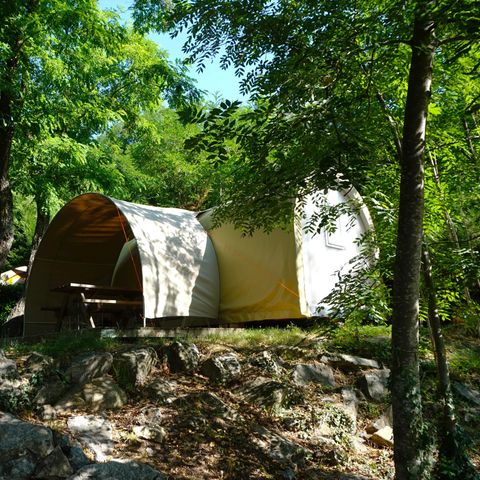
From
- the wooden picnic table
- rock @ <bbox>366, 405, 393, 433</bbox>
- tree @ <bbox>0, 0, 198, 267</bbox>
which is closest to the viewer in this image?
Answer: rock @ <bbox>366, 405, 393, 433</bbox>

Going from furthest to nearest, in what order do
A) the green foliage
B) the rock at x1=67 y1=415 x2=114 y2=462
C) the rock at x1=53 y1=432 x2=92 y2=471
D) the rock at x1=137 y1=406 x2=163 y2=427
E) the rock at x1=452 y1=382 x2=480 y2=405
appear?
the green foliage
the rock at x1=452 y1=382 x2=480 y2=405
the rock at x1=137 y1=406 x2=163 y2=427
the rock at x1=67 y1=415 x2=114 y2=462
the rock at x1=53 y1=432 x2=92 y2=471

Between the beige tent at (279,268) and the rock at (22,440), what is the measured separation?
5.07 metres

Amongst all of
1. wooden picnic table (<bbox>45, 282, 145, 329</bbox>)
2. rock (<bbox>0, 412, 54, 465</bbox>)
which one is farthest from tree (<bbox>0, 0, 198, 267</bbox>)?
rock (<bbox>0, 412, 54, 465</bbox>)

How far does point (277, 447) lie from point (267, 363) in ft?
5.37

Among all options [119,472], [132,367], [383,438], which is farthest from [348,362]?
[119,472]

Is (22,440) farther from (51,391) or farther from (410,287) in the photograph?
(410,287)

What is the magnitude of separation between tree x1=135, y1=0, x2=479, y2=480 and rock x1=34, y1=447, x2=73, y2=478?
264 cm

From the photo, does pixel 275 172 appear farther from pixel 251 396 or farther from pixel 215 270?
pixel 215 270

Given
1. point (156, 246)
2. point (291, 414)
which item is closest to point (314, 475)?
point (291, 414)

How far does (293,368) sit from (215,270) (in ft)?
13.0

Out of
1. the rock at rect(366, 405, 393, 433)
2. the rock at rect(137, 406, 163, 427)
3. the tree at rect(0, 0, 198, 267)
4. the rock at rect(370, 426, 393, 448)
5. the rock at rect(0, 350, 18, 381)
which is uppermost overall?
the tree at rect(0, 0, 198, 267)

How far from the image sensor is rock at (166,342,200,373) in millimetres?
6292

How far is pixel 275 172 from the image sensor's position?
15.0ft

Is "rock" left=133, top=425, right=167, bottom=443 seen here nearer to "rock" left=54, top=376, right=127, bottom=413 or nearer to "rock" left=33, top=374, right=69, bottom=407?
"rock" left=54, top=376, right=127, bottom=413
